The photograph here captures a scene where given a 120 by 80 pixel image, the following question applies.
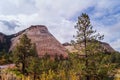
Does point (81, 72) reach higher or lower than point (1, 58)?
lower

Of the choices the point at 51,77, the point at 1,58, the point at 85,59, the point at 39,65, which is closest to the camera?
the point at 85,59

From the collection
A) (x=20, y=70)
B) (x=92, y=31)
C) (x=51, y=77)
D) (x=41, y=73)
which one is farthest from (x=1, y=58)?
(x=92, y=31)

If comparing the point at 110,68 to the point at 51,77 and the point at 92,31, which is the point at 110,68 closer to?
the point at 92,31

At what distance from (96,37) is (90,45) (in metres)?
1.87

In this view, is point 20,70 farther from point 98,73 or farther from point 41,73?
point 98,73

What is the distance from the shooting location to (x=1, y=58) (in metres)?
133

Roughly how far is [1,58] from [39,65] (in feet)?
187

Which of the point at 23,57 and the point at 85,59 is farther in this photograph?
the point at 23,57

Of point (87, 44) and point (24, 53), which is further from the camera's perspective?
point (24, 53)

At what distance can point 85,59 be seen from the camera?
42.0 m

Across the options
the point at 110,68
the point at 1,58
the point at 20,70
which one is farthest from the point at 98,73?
the point at 1,58

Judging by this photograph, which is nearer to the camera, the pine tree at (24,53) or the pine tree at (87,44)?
the pine tree at (87,44)

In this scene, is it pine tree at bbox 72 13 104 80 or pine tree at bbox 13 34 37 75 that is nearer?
pine tree at bbox 72 13 104 80

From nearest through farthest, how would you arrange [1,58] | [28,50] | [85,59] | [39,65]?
[85,59]
[39,65]
[28,50]
[1,58]
